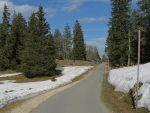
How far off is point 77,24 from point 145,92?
374 feet

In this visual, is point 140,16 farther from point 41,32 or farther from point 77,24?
point 77,24

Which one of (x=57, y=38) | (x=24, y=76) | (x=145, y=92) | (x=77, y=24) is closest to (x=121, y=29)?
(x=24, y=76)

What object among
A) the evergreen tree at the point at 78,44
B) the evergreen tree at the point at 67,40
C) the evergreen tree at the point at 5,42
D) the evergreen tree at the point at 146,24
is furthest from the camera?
the evergreen tree at the point at 67,40

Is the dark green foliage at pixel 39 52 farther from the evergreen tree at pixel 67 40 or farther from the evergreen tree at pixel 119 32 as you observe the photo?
the evergreen tree at pixel 67 40

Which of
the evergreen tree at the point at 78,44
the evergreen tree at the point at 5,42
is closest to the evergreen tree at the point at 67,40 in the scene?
the evergreen tree at the point at 78,44

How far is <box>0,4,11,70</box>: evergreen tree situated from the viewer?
276 feet

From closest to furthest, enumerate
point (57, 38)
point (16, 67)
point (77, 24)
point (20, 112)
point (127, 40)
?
point (20, 112) → point (127, 40) → point (16, 67) → point (77, 24) → point (57, 38)

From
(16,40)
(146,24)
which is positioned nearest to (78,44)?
(16,40)

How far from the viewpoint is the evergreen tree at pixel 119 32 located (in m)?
66.4

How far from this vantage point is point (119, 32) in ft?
219

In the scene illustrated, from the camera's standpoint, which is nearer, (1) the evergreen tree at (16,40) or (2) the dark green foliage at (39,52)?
(2) the dark green foliage at (39,52)

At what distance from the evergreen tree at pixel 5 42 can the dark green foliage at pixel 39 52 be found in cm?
1800

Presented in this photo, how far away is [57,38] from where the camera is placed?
164 m

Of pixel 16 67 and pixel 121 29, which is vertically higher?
pixel 121 29
